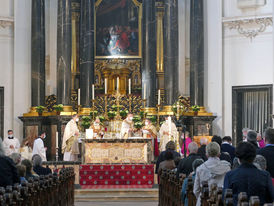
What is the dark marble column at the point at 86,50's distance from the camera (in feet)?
76.5

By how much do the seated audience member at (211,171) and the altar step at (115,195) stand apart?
26.7 ft

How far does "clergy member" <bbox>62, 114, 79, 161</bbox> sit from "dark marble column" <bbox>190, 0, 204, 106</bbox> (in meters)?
4.71

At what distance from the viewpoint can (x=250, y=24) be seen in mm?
23125

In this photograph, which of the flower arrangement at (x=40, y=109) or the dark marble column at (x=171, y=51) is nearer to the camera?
the flower arrangement at (x=40, y=109)

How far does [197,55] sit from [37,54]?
5804 mm

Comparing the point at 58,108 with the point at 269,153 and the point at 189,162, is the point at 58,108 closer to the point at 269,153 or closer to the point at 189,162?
the point at 189,162

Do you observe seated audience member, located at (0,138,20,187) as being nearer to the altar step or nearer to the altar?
the altar step

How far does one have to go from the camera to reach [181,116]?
73.6 feet

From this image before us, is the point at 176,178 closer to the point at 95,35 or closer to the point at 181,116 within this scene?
the point at 181,116

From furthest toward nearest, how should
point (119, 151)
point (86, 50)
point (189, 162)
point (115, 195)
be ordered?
point (86, 50) < point (119, 151) < point (115, 195) < point (189, 162)

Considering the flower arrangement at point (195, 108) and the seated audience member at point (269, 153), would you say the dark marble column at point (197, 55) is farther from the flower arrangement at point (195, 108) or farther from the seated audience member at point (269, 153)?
the seated audience member at point (269, 153)

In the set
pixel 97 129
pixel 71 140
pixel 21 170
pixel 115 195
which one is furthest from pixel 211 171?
pixel 71 140

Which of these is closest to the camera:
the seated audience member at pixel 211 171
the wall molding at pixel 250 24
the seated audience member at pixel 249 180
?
the seated audience member at pixel 249 180

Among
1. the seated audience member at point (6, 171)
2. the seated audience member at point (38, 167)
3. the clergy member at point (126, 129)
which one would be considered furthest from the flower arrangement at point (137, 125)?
the seated audience member at point (6, 171)
